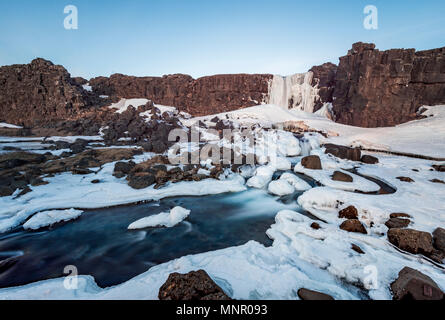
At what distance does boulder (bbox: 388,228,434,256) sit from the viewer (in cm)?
445

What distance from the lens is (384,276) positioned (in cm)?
382

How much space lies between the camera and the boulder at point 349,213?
6.21m

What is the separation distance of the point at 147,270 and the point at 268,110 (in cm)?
2779

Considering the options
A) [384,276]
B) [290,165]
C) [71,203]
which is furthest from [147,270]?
[290,165]

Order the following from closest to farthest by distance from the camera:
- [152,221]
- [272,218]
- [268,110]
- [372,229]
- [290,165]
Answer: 1. [372,229]
2. [152,221]
3. [272,218]
4. [290,165]
5. [268,110]

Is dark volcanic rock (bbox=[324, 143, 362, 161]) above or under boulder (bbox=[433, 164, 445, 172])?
above

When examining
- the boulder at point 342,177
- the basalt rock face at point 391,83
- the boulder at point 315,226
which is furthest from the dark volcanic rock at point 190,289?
the basalt rock face at point 391,83

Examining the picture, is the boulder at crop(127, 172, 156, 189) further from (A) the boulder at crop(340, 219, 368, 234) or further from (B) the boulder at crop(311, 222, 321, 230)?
(A) the boulder at crop(340, 219, 368, 234)

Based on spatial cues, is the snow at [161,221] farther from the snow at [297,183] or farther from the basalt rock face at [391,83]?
the basalt rock face at [391,83]

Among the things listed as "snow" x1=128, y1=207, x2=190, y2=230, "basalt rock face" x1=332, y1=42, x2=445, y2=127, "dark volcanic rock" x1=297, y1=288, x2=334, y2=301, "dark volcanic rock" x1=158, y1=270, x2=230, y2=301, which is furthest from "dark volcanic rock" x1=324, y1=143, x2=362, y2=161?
"dark volcanic rock" x1=158, y1=270, x2=230, y2=301

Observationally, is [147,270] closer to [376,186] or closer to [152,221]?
[152,221]

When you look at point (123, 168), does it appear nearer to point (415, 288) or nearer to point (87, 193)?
point (87, 193)

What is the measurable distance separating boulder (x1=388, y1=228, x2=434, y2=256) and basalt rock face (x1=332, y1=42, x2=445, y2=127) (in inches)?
909

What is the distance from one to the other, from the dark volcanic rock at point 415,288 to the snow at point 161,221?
5.59m
